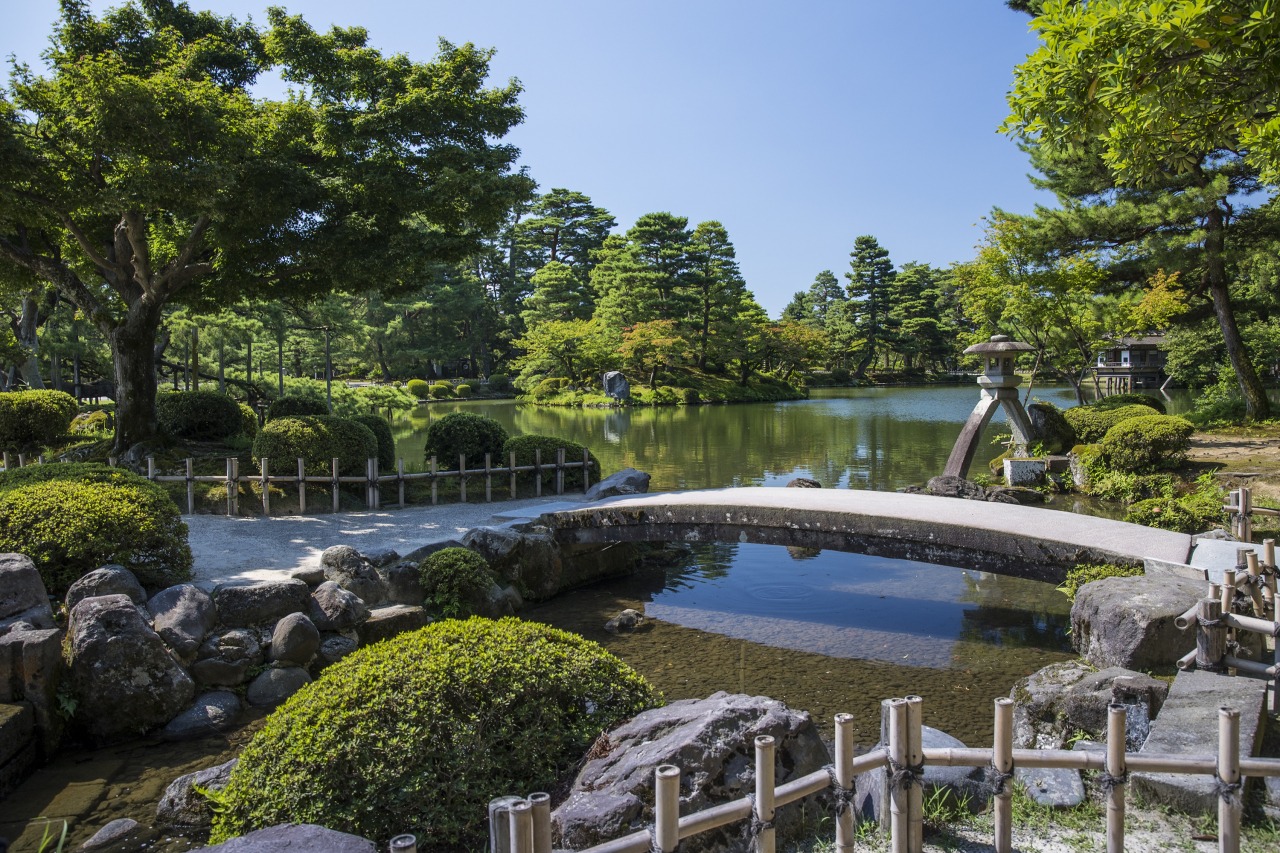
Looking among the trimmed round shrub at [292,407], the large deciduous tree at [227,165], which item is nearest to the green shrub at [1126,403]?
the large deciduous tree at [227,165]

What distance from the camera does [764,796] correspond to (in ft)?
9.75

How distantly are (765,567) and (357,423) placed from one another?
250 inches

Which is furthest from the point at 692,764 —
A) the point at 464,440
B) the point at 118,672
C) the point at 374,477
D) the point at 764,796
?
the point at 464,440

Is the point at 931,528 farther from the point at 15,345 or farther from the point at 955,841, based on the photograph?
the point at 15,345

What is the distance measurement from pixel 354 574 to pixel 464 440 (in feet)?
16.7

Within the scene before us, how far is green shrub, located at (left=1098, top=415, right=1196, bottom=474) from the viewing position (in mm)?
14156

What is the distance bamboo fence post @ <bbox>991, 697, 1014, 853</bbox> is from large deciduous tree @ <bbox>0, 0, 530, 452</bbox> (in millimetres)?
10253

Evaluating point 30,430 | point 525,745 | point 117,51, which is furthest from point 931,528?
point 30,430

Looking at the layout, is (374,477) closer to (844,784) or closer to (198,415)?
(198,415)

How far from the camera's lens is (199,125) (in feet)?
35.1

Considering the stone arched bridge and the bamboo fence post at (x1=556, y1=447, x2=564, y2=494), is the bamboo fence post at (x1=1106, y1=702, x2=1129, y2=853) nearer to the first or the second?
the stone arched bridge

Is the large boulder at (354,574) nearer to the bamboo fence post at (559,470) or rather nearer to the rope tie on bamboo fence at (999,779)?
the bamboo fence post at (559,470)

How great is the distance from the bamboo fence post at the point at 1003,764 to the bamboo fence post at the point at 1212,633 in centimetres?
242

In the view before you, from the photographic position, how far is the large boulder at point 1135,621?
564 centimetres
